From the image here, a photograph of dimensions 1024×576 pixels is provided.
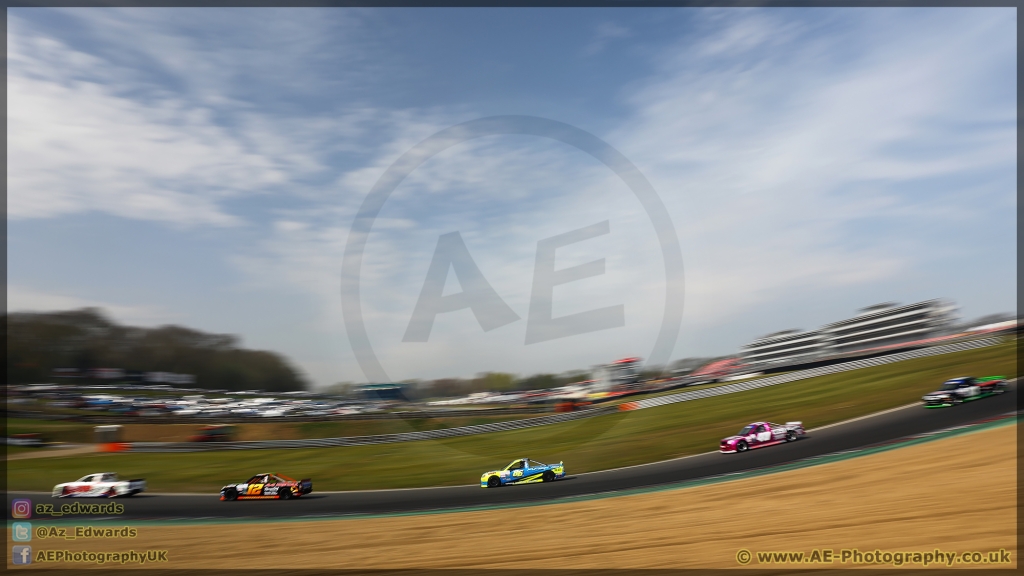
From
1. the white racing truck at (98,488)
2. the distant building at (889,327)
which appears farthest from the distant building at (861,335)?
the white racing truck at (98,488)

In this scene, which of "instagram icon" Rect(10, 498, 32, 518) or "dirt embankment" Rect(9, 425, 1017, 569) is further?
"instagram icon" Rect(10, 498, 32, 518)

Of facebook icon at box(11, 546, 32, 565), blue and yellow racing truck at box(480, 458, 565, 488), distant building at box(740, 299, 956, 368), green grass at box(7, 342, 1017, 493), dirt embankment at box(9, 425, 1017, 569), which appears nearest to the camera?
dirt embankment at box(9, 425, 1017, 569)

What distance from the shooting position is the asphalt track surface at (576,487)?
15672mm

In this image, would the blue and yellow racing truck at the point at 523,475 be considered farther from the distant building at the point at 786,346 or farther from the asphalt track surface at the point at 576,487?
the distant building at the point at 786,346

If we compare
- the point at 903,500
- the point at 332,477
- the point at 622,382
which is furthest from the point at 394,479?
the point at 622,382

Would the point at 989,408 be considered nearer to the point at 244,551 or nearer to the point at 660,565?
the point at 660,565

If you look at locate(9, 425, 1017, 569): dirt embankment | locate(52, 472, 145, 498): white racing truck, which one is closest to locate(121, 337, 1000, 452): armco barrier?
locate(52, 472, 145, 498): white racing truck

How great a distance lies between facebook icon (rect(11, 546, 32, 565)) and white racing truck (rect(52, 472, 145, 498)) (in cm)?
836

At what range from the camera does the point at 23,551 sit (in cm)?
1110

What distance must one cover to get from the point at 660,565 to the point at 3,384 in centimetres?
4535

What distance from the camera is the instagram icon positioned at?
1596 centimetres

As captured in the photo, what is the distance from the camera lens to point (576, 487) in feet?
54.5

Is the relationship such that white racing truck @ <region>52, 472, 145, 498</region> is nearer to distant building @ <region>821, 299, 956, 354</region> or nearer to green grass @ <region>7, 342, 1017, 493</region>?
green grass @ <region>7, 342, 1017, 493</region>

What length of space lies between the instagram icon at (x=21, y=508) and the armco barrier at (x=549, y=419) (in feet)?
39.6
